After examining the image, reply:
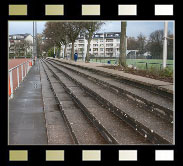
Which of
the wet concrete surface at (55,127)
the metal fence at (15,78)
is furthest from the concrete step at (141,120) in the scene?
the metal fence at (15,78)

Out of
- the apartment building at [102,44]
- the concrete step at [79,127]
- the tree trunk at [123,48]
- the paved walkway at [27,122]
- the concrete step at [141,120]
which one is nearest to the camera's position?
the concrete step at [141,120]

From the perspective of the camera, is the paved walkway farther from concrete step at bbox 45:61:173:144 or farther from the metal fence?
concrete step at bbox 45:61:173:144

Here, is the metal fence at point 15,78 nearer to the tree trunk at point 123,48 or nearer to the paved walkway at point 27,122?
the paved walkway at point 27,122

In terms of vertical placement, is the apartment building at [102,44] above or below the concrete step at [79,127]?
above

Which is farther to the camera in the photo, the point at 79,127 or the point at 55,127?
the point at 55,127

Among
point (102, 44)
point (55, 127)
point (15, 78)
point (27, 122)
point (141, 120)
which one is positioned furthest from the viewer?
point (102, 44)

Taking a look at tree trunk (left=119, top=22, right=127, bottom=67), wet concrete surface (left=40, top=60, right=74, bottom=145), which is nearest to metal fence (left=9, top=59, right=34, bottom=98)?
wet concrete surface (left=40, top=60, right=74, bottom=145)

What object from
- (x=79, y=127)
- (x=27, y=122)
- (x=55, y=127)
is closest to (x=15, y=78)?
(x=27, y=122)

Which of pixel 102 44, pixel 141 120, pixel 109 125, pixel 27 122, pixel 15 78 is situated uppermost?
pixel 102 44

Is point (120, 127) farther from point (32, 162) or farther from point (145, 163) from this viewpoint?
point (32, 162)

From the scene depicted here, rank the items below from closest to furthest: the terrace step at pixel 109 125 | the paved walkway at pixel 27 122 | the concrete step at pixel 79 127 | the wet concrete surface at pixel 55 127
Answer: the terrace step at pixel 109 125, the concrete step at pixel 79 127, the wet concrete surface at pixel 55 127, the paved walkway at pixel 27 122

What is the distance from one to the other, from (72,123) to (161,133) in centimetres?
211

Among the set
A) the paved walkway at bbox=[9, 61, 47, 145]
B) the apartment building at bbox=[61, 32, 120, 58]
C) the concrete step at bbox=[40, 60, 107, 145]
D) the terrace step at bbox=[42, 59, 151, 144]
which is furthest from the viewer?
the apartment building at bbox=[61, 32, 120, 58]

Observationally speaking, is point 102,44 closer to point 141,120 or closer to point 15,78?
point 15,78
